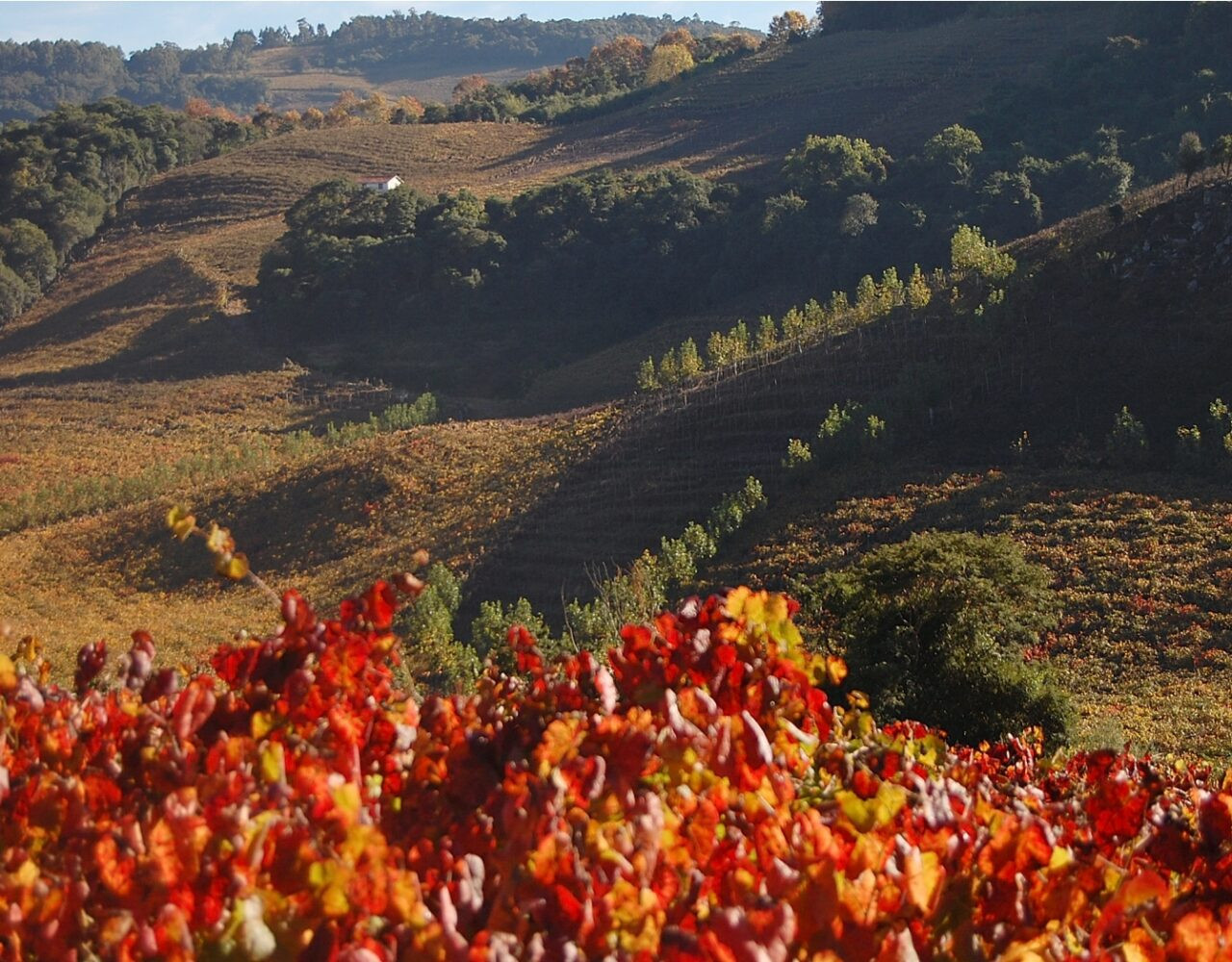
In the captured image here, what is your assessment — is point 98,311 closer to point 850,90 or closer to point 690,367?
point 690,367

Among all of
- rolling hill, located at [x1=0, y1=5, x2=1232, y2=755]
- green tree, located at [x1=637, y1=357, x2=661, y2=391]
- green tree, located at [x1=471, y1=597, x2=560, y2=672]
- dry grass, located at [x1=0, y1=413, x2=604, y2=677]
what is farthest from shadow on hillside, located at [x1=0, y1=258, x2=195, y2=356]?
green tree, located at [x1=471, y1=597, x2=560, y2=672]

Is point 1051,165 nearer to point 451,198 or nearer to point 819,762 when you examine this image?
point 451,198

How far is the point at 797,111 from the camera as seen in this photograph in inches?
2803

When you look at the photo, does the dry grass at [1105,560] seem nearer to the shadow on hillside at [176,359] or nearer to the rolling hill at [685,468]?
the rolling hill at [685,468]

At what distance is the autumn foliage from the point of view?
2.85 m

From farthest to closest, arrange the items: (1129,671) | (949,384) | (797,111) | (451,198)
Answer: (797,111)
(451,198)
(949,384)
(1129,671)

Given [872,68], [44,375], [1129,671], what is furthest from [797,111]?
[1129,671]

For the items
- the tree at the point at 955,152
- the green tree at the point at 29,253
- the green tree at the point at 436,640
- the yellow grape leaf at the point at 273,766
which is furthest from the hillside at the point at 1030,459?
the green tree at the point at 29,253

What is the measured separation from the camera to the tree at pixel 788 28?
3469 inches

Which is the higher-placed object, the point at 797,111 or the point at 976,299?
the point at 797,111

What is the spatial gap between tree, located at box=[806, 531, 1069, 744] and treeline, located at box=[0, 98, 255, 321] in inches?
2288

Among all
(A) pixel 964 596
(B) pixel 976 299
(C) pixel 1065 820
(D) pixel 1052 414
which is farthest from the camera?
(B) pixel 976 299

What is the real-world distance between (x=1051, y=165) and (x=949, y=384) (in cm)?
2914

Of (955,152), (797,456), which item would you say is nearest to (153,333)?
(955,152)
